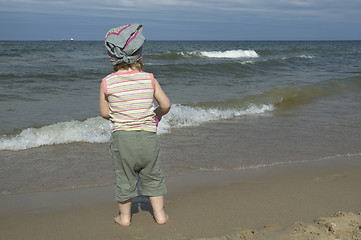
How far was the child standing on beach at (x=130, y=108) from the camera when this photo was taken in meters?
2.66

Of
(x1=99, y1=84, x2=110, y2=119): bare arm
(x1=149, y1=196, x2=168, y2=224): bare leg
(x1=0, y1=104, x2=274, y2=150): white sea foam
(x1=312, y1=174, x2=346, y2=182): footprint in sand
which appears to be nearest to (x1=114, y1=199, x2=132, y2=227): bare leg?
(x1=149, y1=196, x2=168, y2=224): bare leg

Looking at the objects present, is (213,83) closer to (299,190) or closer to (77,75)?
(77,75)

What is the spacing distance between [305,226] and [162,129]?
151 inches

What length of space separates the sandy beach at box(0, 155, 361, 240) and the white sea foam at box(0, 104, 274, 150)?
1.91m

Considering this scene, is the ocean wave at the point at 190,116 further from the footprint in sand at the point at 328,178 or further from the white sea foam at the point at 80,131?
the footprint in sand at the point at 328,178

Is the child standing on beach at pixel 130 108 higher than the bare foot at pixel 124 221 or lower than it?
higher

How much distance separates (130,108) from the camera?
2705 mm

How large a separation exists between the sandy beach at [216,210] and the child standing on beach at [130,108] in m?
0.40

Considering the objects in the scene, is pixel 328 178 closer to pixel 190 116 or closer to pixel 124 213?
pixel 124 213

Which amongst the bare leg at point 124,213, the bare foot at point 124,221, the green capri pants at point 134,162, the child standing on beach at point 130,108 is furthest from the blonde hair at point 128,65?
the bare foot at point 124,221

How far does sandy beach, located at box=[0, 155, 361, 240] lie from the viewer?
2.74m

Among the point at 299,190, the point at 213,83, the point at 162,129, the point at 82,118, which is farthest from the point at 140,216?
the point at 213,83

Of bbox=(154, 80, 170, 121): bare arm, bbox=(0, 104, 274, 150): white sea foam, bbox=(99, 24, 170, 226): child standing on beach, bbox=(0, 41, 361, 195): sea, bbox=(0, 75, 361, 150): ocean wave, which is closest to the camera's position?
bbox=(99, 24, 170, 226): child standing on beach

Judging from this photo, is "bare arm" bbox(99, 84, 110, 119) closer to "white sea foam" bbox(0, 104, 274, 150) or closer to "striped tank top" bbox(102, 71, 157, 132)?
"striped tank top" bbox(102, 71, 157, 132)
